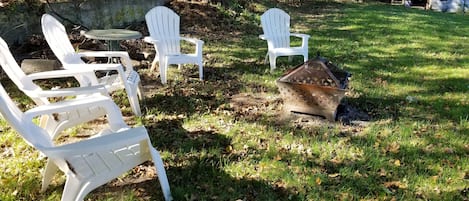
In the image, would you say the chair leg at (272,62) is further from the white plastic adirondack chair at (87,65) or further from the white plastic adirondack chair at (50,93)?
the white plastic adirondack chair at (50,93)

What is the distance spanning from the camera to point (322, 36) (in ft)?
24.9

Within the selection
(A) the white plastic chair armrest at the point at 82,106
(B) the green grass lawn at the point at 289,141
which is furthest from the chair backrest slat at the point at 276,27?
(A) the white plastic chair armrest at the point at 82,106

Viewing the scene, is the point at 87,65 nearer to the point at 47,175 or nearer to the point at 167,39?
the point at 47,175

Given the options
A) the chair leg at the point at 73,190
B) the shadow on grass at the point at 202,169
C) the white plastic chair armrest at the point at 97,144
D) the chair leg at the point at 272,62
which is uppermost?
the white plastic chair armrest at the point at 97,144

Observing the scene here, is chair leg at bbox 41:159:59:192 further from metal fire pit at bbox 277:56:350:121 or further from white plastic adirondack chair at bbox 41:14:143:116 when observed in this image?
metal fire pit at bbox 277:56:350:121

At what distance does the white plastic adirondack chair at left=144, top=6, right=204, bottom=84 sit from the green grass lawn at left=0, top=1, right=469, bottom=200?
256 millimetres

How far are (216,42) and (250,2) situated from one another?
14.5 feet

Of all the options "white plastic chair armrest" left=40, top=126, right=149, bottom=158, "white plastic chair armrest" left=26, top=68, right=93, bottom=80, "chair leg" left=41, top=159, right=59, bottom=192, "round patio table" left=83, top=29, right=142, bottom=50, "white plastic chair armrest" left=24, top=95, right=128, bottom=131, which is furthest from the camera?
"round patio table" left=83, top=29, right=142, bottom=50

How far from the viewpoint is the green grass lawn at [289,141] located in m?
2.58

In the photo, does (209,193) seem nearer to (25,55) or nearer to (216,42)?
(25,55)

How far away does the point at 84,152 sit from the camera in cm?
191

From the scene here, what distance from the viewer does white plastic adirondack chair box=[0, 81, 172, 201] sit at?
191 centimetres

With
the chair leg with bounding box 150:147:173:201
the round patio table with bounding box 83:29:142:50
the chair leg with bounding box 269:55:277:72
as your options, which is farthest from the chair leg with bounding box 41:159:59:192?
the chair leg with bounding box 269:55:277:72

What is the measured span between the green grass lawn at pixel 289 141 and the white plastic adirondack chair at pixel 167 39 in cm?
26
